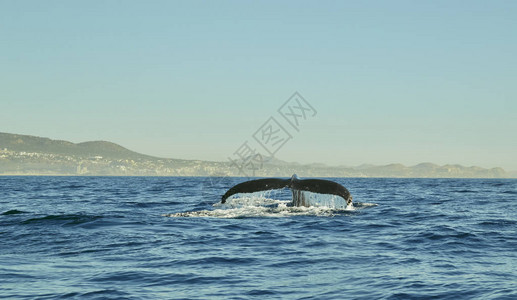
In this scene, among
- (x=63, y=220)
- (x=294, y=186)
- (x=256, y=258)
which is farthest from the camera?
(x=294, y=186)

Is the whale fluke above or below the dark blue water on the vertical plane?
above

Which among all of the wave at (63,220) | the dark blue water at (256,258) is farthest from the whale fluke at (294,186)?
the wave at (63,220)

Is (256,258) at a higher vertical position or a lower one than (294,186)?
lower

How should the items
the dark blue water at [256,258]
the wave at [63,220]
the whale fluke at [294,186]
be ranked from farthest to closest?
the whale fluke at [294,186] → the wave at [63,220] → the dark blue water at [256,258]

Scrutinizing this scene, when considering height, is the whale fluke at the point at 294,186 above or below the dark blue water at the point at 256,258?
above

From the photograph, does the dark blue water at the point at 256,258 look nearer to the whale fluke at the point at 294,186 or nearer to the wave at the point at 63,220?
the wave at the point at 63,220

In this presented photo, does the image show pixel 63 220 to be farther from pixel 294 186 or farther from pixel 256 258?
pixel 256 258

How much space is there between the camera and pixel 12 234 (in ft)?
44.5

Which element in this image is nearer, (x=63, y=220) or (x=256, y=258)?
(x=256, y=258)

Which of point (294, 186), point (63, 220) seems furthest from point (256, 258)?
point (63, 220)

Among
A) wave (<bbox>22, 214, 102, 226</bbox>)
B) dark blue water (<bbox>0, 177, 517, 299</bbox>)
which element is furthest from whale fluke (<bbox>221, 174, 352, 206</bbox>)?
wave (<bbox>22, 214, 102, 226</bbox>)

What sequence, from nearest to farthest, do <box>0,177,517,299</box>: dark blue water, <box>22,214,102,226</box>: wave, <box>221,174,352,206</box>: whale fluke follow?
<box>0,177,517,299</box>: dark blue water, <box>22,214,102,226</box>: wave, <box>221,174,352,206</box>: whale fluke

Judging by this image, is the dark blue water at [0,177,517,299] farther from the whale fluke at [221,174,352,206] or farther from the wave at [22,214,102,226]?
the whale fluke at [221,174,352,206]

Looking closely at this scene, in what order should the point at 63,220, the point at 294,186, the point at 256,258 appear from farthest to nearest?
the point at 294,186, the point at 63,220, the point at 256,258
